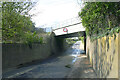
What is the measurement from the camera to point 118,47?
3.33 metres

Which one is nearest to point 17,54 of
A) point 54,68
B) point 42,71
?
point 54,68

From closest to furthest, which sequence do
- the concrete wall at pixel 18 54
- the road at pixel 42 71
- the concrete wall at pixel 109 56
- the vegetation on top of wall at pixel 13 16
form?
the concrete wall at pixel 109 56, the vegetation on top of wall at pixel 13 16, the road at pixel 42 71, the concrete wall at pixel 18 54

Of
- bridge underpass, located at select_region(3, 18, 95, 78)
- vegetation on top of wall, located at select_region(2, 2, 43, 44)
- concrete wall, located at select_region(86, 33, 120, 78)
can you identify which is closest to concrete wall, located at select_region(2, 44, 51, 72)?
bridge underpass, located at select_region(3, 18, 95, 78)

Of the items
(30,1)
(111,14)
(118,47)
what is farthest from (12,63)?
(118,47)

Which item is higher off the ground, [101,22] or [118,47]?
[101,22]

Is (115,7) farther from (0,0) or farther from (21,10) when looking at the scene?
(0,0)

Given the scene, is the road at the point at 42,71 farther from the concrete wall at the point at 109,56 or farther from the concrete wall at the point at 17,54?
the concrete wall at the point at 109,56

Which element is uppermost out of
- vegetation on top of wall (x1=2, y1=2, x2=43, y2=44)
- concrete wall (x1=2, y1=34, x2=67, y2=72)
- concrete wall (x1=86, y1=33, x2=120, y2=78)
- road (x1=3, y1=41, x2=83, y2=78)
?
vegetation on top of wall (x1=2, y1=2, x2=43, y2=44)

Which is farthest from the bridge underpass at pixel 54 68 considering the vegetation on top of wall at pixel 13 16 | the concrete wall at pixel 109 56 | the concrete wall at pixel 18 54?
the vegetation on top of wall at pixel 13 16

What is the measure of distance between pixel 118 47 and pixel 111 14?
516cm

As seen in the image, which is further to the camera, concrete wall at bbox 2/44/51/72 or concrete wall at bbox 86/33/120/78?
concrete wall at bbox 2/44/51/72

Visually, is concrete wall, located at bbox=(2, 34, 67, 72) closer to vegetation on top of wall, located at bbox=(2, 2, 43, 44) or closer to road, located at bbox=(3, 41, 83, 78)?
road, located at bbox=(3, 41, 83, 78)

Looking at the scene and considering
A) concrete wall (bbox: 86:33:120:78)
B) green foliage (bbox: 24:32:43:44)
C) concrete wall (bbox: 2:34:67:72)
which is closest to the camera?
concrete wall (bbox: 86:33:120:78)

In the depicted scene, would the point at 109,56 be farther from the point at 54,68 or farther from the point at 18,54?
the point at 18,54
